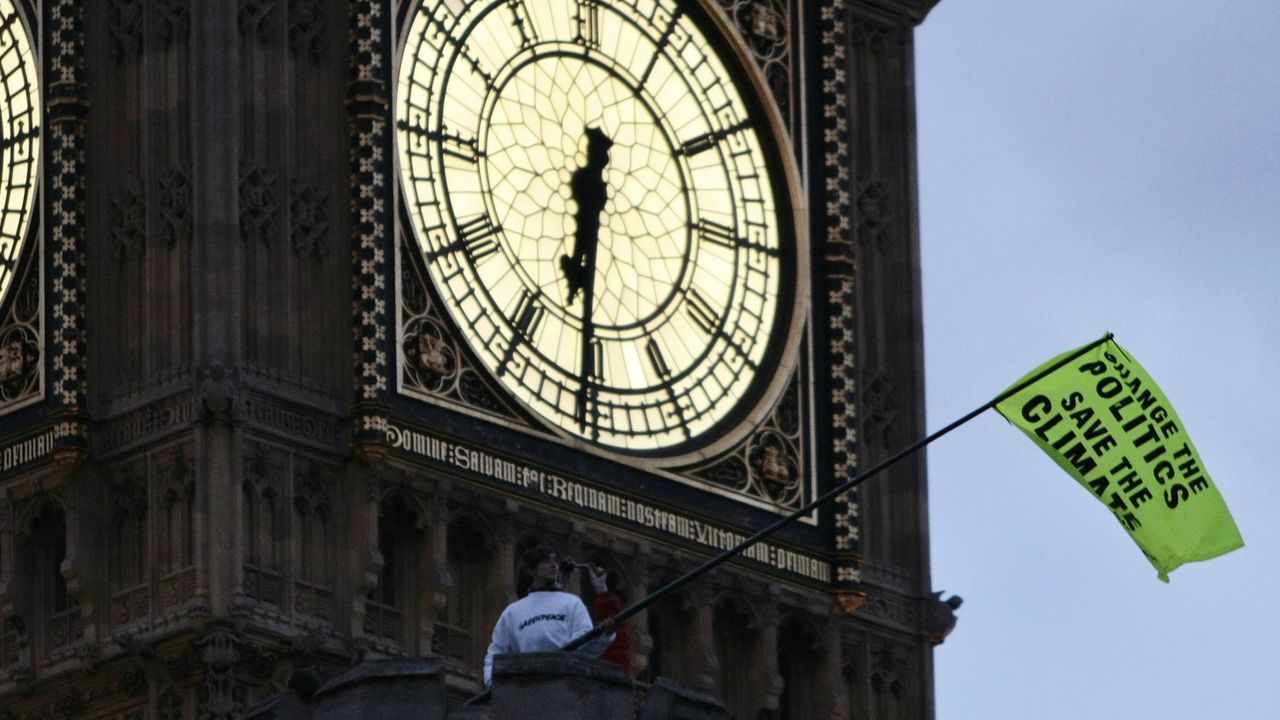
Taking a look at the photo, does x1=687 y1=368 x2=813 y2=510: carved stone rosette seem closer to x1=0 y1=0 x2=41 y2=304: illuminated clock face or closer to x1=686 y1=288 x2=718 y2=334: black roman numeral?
x1=686 y1=288 x2=718 y2=334: black roman numeral

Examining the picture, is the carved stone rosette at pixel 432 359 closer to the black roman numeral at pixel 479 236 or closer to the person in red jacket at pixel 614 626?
the black roman numeral at pixel 479 236

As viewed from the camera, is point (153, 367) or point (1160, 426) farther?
point (153, 367)

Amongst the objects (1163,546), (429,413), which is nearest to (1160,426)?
(1163,546)

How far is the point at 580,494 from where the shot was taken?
143 ft

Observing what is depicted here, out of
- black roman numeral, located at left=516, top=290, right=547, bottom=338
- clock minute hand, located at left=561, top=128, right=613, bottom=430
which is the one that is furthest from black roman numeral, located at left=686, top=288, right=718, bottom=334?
black roman numeral, located at left=516, top=290, right=547, bottom=338

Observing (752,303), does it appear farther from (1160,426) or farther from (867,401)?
(1160,426)

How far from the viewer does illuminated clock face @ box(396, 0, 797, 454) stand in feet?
143

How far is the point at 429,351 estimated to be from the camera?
4309cm

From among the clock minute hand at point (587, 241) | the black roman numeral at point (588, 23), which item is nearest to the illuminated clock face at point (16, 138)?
the clock minute hand at point (587, 241)

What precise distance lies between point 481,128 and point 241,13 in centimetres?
189

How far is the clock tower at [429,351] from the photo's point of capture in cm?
4209

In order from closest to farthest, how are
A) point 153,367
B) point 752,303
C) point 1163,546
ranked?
point 1163,546 → point 153,367 → point 752,303

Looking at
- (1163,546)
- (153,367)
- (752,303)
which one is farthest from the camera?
(752,303)

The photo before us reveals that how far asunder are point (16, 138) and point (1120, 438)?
9.87 m
